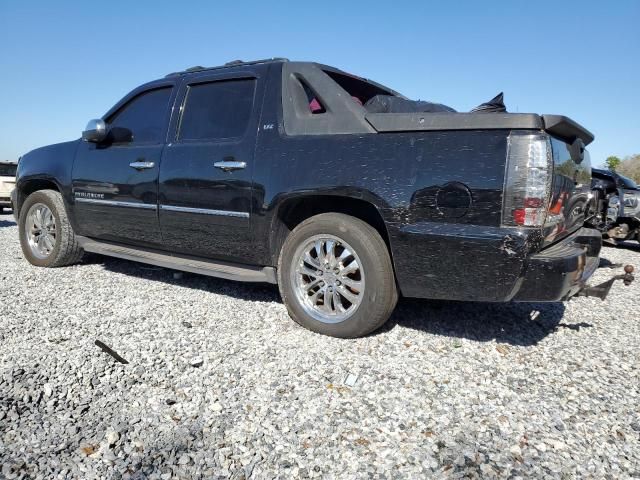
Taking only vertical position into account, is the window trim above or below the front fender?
above

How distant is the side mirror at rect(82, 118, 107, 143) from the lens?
14.0 feet

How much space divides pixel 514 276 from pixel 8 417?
2.48 m

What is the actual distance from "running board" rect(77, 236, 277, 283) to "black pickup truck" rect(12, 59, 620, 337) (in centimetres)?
2

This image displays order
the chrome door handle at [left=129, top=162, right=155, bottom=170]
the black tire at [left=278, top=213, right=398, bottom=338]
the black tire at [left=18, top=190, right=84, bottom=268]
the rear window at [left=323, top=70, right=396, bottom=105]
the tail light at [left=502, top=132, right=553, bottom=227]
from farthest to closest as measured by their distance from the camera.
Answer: the black tire at [left=18, top=190, right=84, bottom=268] < the chrome door handle at [left=129, top=162, right=155, bottom=170] < the rear window at [left=323, top=70, right=396, bottom=105] < the black tire at [left=278, top=213, right=398, bottom=338] < the tail light at [left=502, top=132, right=553, bottom=227]

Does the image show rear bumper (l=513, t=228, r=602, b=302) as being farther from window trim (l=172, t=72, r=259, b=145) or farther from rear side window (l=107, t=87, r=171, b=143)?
rear side window (l=107, t=87, r=171, b=143)

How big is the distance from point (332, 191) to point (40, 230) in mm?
3706

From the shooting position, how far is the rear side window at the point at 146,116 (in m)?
4.07

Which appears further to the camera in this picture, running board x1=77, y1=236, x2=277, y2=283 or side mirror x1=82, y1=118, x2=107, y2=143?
side mirror x1=82, y1=118, x2=107, y2=143

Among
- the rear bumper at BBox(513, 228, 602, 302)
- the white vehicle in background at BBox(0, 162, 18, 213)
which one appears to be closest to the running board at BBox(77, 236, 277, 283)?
the rear bumper at BBox(513, 228, 602, 302)

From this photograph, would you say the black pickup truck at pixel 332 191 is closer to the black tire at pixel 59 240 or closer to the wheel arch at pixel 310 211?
the wheel arch at pixel 310 211

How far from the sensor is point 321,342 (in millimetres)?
2955

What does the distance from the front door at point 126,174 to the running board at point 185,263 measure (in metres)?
0.09

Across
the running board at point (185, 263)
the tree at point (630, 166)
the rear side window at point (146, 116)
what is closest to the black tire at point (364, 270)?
the running board at point (185, 263)

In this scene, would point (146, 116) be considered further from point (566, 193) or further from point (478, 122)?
point (566, 193)
